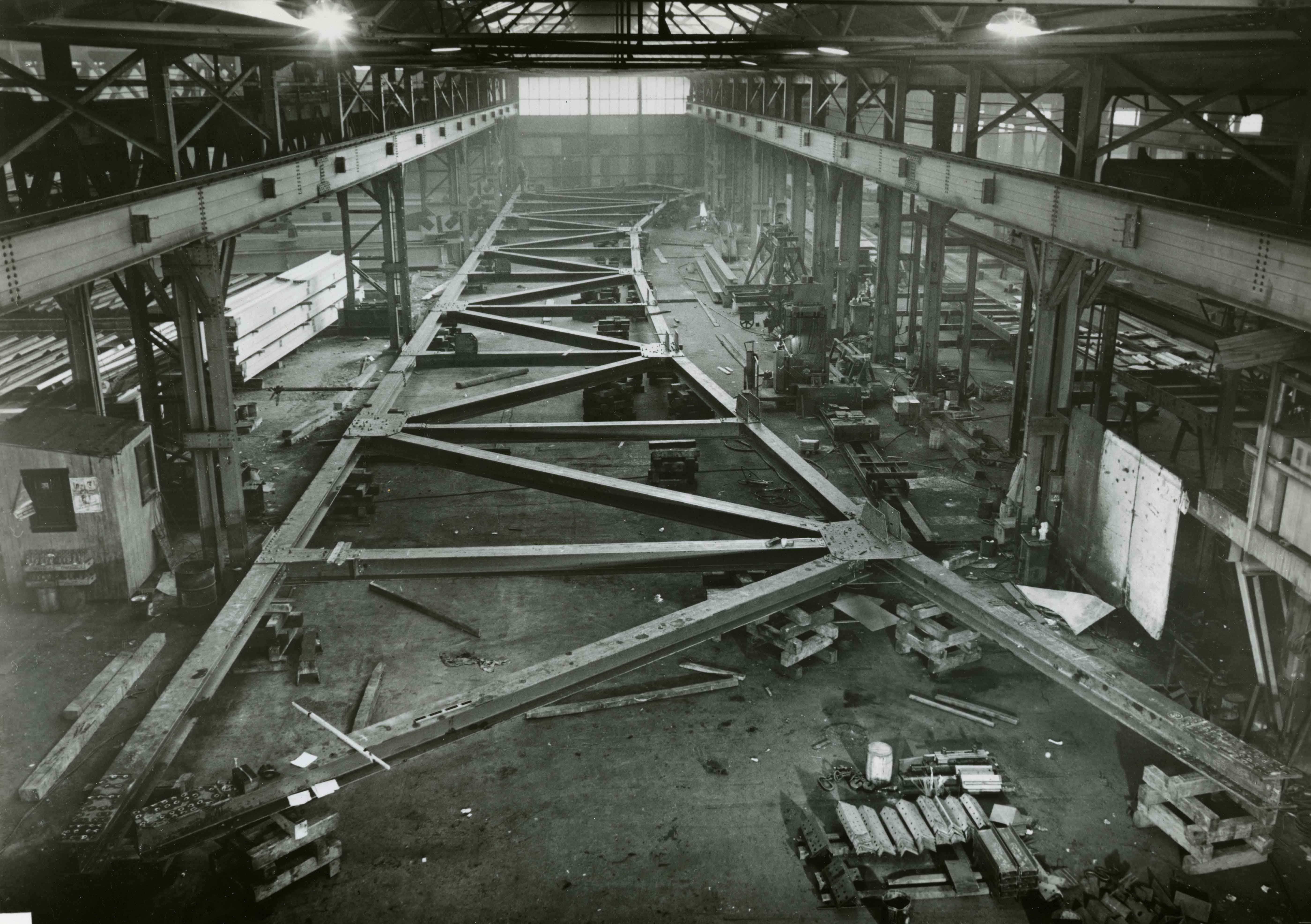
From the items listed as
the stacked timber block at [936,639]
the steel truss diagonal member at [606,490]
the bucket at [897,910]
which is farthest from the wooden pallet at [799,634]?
the bucket at [897,910]

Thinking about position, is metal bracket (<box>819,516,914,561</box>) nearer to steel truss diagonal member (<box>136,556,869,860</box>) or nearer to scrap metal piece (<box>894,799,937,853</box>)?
steel truss diagonal member (<box>136,556,869,860</box>)

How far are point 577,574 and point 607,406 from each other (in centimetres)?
692

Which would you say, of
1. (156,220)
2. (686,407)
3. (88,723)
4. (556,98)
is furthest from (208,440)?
(556,98)

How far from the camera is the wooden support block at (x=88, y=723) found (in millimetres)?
6758

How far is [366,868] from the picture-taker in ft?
20.1

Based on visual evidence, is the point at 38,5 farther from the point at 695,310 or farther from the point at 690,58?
the point at 695,310

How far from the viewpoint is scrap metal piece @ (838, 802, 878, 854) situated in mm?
6168

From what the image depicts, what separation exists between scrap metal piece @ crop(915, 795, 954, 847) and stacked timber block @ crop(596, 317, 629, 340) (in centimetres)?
1230

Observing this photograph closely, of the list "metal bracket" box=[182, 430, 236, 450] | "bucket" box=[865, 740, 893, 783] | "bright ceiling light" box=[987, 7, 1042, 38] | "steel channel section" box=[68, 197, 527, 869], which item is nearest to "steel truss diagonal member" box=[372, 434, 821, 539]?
"steel channel section" box=[68, 197, 527, 869]

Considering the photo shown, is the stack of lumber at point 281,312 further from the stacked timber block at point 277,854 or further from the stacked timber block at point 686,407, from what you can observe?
the stacked timber block at point 277,854

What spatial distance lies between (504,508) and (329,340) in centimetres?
931

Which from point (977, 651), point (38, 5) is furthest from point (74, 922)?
point (977, 651)

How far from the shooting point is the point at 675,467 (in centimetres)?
1189

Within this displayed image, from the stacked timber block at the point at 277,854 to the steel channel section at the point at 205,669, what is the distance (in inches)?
24.3
